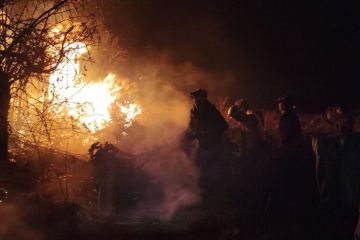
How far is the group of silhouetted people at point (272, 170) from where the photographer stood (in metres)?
7.84

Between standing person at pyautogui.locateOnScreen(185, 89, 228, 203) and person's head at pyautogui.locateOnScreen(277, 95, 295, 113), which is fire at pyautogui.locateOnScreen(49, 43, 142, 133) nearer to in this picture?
standing person at pyautogui.locateOnScreen(185, 89, 228, 203)

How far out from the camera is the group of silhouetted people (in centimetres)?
784

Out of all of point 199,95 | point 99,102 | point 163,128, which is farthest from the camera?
point 99,102

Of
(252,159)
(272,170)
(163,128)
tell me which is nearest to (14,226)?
(252,159)

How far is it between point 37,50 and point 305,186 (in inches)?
219

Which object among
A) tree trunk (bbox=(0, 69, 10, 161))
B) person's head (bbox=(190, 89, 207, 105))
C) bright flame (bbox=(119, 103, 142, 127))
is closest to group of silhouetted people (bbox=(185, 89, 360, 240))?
person's head (bbox=(190, 89, 207, 105))

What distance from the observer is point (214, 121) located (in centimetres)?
970

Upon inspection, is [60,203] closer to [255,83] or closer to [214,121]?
[214,121]

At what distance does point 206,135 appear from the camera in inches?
383

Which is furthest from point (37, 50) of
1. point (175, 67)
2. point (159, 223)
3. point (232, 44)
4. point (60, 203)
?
point (232, 44)

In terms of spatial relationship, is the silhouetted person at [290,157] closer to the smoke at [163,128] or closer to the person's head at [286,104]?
the person's head at [286,104]

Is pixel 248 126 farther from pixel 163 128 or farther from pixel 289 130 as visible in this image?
pixel 163 128

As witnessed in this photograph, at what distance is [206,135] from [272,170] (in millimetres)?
1682

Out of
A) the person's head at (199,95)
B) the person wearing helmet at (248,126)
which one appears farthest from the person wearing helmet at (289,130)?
the person's head at (199,95)
